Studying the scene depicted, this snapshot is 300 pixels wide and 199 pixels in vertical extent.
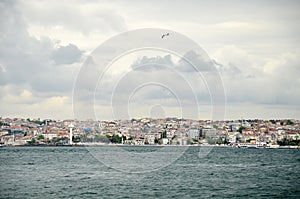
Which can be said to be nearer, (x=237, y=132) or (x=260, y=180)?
(x=260, y=180)

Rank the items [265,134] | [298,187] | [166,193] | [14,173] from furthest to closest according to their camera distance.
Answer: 1. [265,134]
2. [14,173]
3. [298,187]
4. [166,193]

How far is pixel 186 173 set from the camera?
56906mm

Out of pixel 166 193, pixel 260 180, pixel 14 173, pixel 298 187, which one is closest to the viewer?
pixel 166 193

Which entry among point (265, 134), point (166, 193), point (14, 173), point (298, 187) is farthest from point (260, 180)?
point (265, 134)

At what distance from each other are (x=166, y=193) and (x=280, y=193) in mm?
8149

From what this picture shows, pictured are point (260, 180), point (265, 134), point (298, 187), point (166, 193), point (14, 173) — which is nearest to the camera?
point (166, 193)

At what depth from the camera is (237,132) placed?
193250 mm

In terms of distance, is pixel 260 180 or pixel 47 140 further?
pixel 47 140

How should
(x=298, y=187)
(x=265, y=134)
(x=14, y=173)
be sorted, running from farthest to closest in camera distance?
(x=265, y=134) < (x=14, y=173) < (x=298, y=187)

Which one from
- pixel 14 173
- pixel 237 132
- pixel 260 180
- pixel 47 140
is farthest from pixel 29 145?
pixel 260 180

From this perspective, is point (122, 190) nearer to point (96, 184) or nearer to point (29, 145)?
point (96, 184)

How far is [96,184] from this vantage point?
147ft

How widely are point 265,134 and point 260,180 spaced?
455ft

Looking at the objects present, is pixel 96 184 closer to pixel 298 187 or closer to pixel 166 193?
pixel 166 193
